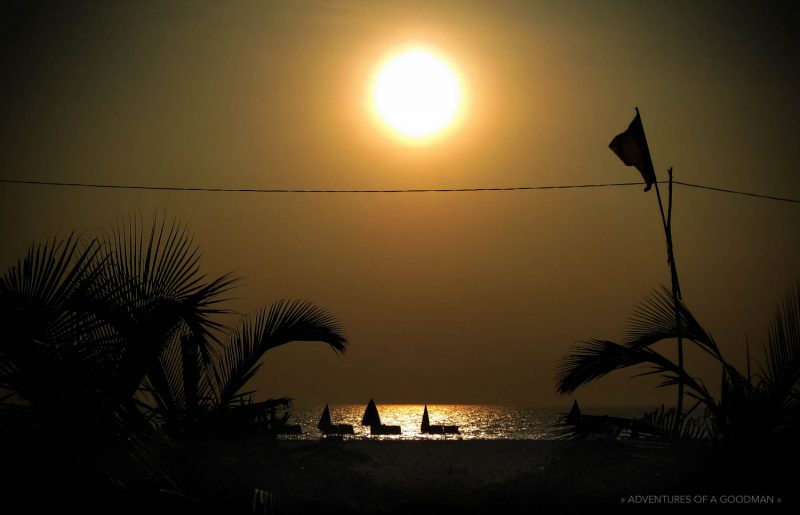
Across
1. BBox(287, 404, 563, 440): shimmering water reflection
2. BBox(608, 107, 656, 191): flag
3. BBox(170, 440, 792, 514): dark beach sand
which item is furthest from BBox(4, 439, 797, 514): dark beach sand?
BBox(287, 404, 563, 440): shimmering water reflection

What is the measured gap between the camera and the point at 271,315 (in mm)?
7598

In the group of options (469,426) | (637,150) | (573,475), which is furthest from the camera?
(469,426)

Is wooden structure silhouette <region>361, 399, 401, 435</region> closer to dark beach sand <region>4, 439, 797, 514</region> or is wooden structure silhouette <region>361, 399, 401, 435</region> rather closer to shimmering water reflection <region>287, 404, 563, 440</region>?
shimmering water reflection <region>287, 404, 563, 440</region>

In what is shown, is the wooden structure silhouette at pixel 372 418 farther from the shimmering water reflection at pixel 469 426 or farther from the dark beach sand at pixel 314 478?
the dark beach sand at pixel 314 478

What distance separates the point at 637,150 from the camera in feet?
31.2

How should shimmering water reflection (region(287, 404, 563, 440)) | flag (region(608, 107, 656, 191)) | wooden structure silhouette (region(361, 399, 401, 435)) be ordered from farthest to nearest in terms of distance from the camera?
shimmering water reflection (region(287, 404, 563, 440))
wooden structure silhouette (region(361, 399, 401, 435))
flag (region(608, 107, 656, 191))

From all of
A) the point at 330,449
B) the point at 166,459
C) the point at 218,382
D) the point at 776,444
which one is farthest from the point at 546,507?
the point at 166,459

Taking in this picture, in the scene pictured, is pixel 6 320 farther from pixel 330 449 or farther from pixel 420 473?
pixel 420 473

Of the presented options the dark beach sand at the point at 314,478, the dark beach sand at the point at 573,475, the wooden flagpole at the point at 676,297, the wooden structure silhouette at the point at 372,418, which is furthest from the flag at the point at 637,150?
the wooden structure silhouette at the point at 372,418

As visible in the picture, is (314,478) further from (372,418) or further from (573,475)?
(372,418)

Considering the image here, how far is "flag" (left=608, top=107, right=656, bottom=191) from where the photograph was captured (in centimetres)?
940

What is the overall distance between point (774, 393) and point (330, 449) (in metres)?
4.06

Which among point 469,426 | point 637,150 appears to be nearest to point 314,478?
point 637,150

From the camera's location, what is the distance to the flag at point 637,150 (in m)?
9.40
